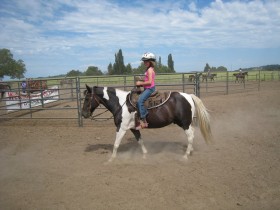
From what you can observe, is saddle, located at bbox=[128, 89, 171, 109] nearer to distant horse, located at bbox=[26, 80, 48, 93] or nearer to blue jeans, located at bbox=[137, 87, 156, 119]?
blue jeans, located at bbox=[137, 87, 156, 119]

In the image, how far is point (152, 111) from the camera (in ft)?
18.4

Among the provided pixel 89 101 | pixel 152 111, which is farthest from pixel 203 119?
pixel 89 101

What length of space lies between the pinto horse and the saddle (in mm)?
65

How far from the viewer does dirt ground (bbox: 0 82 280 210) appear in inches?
146

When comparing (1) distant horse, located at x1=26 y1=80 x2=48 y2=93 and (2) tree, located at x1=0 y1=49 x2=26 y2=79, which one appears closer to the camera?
(1) distant horse, located at x1=26 y1=80 x2=48 y2=93

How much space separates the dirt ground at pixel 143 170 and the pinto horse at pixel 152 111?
1.94 ft

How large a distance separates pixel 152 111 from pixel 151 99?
0.26 m

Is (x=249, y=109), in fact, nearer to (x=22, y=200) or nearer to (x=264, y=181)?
(x=264, y=181)

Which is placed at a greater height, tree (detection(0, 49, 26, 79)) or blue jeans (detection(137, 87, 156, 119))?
tree (detection(0, 49, 26, 79))

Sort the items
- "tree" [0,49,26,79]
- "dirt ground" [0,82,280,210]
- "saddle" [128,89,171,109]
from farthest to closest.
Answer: "tree" [0,49,26,79]
"saddle" [128,89,171,109]
"dirt ground" [0,82,280,210]

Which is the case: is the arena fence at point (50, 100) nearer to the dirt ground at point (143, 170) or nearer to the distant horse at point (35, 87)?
the distant horse at point (35, 87)

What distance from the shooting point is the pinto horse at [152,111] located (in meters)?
5.61

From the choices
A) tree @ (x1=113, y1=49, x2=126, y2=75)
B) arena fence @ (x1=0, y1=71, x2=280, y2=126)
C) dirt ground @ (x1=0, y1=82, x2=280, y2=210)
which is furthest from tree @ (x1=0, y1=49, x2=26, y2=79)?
dirt ground @ (x1=0, y1=82, x2=280, y2=210)

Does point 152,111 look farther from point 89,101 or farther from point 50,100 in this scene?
point 50,100
